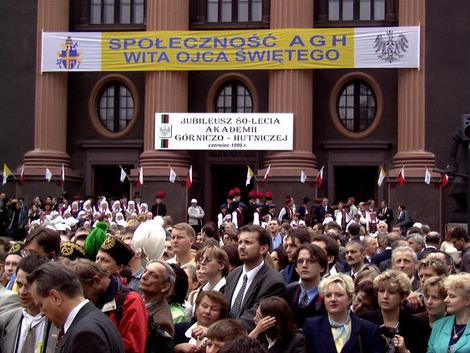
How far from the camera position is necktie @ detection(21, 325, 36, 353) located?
7.77 m

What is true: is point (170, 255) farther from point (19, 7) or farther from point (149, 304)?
point (19, 7)

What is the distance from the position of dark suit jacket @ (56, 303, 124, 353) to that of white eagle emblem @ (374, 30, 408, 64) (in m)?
31.2

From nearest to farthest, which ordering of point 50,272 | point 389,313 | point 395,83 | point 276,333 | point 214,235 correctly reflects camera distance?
point 50,272 < point 276,333 < point 389,313 < point 214,235 < point 395,83

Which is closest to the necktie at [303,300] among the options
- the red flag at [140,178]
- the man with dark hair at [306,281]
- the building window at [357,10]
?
the man with dark hair at [306,281]

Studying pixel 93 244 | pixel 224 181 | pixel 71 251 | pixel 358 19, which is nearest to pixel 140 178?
pixel 224 181

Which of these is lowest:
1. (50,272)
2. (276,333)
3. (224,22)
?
(276,333)

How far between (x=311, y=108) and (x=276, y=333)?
98.0ft

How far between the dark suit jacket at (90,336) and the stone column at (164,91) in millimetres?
30906

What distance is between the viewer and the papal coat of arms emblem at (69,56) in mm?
38188

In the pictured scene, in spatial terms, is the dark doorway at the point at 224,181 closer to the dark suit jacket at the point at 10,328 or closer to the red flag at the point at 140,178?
the red flag at the point at 140,178

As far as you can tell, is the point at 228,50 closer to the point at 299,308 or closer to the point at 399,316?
the point at 299,308

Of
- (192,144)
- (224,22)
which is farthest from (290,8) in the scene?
(192,144)

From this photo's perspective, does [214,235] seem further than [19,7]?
No

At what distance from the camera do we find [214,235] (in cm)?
1597
